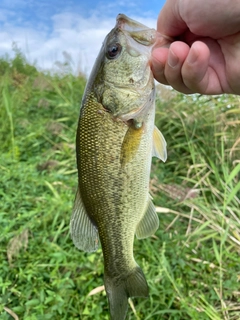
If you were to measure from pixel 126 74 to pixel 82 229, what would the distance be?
0.60 meters

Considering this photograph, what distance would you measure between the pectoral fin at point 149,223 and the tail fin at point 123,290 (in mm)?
171

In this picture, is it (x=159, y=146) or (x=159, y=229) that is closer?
(x=159, y=146)

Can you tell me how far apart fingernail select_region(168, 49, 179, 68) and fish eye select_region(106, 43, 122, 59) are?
189 millimetres

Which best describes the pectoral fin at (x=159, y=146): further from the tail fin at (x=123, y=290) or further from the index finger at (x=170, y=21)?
the tail fin at (x=123, y=290)

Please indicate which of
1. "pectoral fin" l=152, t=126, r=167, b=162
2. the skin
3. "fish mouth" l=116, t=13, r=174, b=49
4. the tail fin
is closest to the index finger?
the skin

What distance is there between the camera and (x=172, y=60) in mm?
1298

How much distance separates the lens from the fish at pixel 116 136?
4.50 feet

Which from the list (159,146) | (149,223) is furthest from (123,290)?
(159,146)

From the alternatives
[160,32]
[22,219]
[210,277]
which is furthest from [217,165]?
[160,32]

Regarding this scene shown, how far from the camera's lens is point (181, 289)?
252 cm

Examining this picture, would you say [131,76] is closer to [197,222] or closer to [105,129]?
[105,129]

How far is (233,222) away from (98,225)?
168cm

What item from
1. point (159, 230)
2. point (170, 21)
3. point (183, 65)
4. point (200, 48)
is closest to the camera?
point (200, 48)

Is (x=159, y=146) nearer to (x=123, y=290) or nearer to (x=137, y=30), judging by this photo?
(x=137, y=30)
